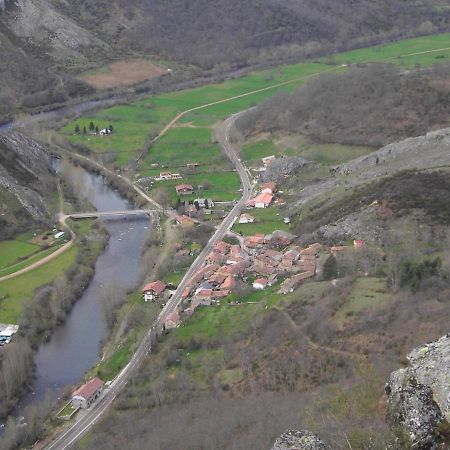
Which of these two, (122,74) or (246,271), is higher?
(122,74)

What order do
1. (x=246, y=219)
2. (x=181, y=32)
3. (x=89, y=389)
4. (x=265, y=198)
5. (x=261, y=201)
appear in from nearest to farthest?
1. (x=89, y=389)
2. (x=246, y=219)
3. (x=261, y=201)
4. (x=265, y=198)
5. (x=181, y=32)

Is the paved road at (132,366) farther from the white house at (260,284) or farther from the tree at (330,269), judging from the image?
the tree at (330,269)

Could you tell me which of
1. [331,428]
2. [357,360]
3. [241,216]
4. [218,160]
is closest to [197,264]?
[241,216]

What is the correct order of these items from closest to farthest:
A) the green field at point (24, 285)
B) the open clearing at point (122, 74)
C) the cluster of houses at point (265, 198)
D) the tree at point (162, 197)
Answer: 1. the green field at point (24, 285)
2. the cluster of houses at point (265, 198)
3. the tree at point (162, 197)
4. the open clearing at point (122, 74)

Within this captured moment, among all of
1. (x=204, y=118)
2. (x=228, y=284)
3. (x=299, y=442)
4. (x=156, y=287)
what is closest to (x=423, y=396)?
(x=299, y=442)

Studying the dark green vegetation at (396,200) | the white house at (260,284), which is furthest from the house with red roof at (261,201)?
the white house at (260,284)

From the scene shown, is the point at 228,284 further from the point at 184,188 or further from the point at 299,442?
the point at 299,442

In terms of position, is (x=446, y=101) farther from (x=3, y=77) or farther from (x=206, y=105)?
(x=3, y=77)
